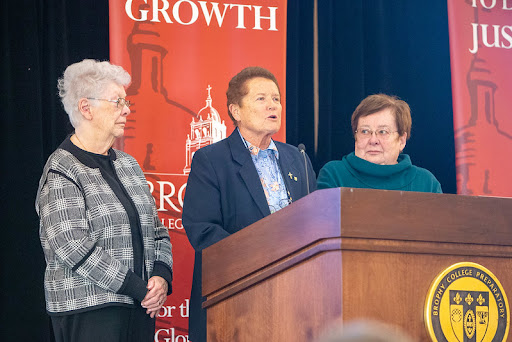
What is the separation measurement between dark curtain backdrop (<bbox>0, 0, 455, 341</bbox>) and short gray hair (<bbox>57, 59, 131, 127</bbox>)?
3.11ft

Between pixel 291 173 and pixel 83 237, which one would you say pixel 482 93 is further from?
pixel 83 237

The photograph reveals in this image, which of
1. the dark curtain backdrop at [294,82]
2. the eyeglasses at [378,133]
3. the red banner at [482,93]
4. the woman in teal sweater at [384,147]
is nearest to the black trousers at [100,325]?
the woman in teal sweater at [384,147]

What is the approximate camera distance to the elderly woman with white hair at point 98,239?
7.81ft

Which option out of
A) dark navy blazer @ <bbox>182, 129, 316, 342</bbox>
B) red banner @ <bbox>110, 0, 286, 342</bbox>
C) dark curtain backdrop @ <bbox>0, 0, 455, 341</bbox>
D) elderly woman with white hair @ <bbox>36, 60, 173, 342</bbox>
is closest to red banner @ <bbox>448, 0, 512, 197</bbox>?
dark curtain backdrop @ <bbox>0, 0, 455, 341</bbox>

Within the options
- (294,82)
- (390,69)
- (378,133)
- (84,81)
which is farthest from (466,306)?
(390,69)

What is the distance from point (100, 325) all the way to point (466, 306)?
139 cm

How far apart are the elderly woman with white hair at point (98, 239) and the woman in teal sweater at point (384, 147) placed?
692mm

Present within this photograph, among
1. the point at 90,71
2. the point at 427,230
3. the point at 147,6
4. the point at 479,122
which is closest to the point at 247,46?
the point at 147,6

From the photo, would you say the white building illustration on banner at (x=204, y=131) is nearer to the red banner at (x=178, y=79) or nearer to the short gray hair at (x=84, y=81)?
the red banner at (x=178, y=79)

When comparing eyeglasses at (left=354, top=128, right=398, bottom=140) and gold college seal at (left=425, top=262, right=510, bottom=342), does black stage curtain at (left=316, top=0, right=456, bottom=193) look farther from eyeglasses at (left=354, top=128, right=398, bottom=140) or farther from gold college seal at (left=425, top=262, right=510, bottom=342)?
gold college seal at (left=425, top=262, right=510, bottom=342)

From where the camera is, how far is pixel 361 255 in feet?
4.59

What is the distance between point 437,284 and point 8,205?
2697mm

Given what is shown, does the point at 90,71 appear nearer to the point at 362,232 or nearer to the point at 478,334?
the point at 362,232

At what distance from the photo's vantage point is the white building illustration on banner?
11.4 feet
